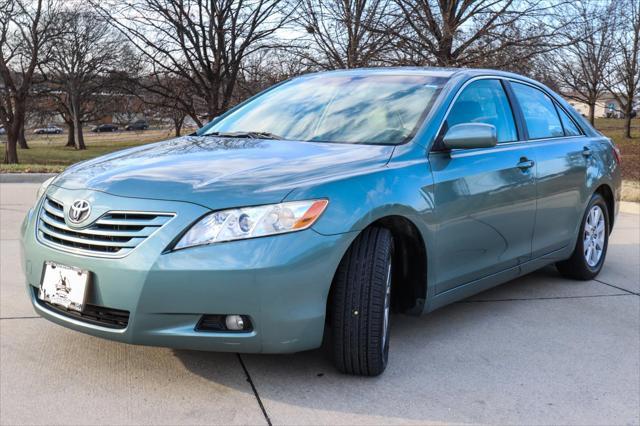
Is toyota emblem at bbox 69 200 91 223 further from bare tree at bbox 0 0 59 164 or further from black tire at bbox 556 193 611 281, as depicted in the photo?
bare tree at bbox 0 0 59 164

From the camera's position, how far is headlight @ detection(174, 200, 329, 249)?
107 inches

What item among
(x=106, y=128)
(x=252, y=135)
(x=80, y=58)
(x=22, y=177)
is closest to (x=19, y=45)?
(x=80, y=58)

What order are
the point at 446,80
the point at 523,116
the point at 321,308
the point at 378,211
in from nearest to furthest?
the point at 321,308
the point at 378,211
the point at 446,80
the point at 523,116

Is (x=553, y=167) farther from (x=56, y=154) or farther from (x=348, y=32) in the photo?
(x=56, y=154)

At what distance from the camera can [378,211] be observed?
3.05 meters

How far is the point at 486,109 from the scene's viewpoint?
418cm

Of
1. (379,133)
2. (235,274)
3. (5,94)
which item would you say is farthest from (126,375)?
(5,94)

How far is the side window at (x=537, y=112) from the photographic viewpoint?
4.55 m

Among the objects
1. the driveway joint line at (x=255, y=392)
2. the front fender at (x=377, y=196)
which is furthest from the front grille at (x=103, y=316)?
the front fender at (x=377, y=196)

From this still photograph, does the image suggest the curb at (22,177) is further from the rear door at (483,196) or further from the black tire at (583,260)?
the rear door at (483,196)

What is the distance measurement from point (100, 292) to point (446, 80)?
2325 millimetres

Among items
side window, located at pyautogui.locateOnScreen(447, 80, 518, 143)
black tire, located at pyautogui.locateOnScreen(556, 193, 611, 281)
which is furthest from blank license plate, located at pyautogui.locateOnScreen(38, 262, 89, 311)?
black tire, located at pyautogui.locateOnScreen(556, 193, 611, 281)

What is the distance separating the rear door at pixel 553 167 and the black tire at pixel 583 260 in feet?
0.65

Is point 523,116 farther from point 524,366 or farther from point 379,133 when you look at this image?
point 524,366
